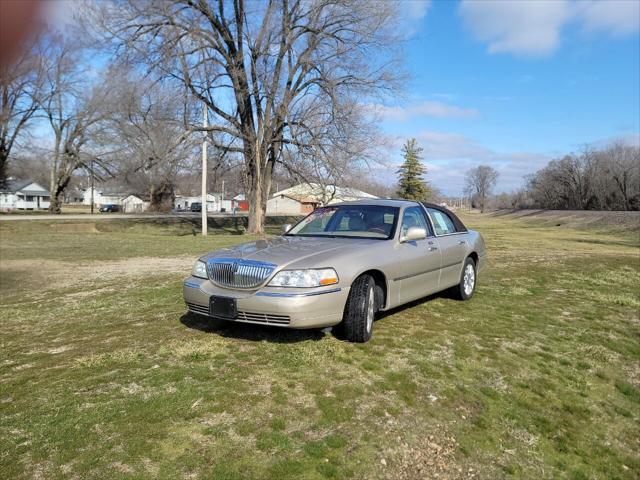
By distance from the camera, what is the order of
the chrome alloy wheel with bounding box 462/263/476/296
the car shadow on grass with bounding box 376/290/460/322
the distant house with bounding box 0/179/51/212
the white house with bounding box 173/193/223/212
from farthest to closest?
the white house with bounding box 173/193/223/212, the distant house with bounding box 0/179/51/212, the chrome alloy wheel with bounding box 462/263/476/296, the car shadow on grass with bounding box 376/290/460/322

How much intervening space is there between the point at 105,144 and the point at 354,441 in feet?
152

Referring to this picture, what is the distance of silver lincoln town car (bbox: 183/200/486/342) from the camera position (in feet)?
13.8

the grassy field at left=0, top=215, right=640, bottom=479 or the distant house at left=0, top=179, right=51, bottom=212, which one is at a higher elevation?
the distant house at left=0, top=179, right=51, bottom=212

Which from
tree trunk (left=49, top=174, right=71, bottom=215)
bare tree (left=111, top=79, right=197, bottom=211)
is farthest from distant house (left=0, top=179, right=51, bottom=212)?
bare tree (left=111, top=79, right=197, bottom=211)

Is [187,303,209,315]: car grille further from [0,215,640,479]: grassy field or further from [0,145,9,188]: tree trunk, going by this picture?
[0,145,9,188]: tree trunk

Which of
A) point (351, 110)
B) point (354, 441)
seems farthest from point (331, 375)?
point (351, 110)

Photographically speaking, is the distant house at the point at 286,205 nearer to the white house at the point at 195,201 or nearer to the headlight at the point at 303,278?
the white house at the point at 195,201

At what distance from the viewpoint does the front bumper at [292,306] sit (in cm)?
412

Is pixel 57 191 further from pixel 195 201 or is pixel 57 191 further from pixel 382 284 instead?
pixel 195 201

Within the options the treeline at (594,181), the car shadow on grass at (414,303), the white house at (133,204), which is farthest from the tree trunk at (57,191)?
A: the treeline at (594,181)

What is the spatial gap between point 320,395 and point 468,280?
4265mm

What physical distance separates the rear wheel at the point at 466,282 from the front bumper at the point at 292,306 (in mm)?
3057

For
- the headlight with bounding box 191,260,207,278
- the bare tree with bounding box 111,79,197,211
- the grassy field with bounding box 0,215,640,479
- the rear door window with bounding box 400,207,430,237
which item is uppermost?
the bare tree with bounding box 111,79,197,211

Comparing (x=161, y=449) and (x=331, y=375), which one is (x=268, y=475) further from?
(x=331, y=375)
